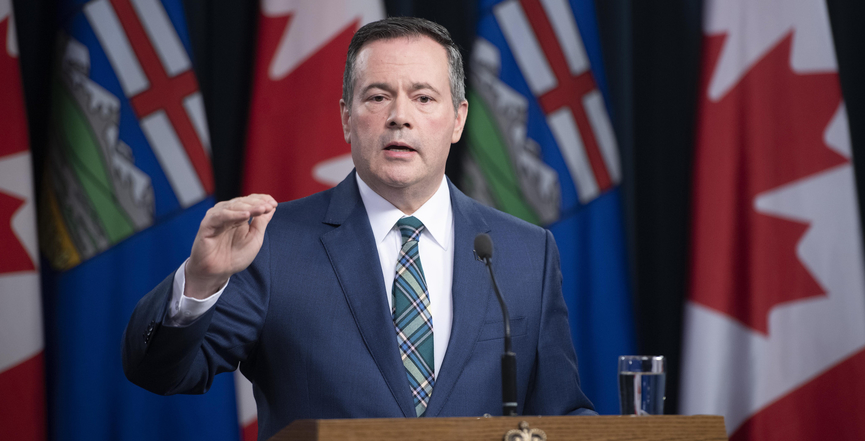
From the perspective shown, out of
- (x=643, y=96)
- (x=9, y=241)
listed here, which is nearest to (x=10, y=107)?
(x=9, y=241)

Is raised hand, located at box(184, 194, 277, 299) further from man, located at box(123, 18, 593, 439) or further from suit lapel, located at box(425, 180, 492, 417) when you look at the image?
suit lapel, located at box(425, 180, 492, 417)

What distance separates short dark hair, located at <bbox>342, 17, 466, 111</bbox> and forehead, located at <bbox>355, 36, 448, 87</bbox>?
17mm

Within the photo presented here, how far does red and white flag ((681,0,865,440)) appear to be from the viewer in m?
2.81

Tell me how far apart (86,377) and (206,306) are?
1.43m

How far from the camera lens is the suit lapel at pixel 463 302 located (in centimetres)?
159

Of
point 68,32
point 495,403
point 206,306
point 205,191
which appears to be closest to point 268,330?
point 206,306

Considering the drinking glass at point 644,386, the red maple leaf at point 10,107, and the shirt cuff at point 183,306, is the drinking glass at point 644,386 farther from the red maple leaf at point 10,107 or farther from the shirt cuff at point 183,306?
the red maple leaf at point 10,107

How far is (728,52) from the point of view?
296 centimetres

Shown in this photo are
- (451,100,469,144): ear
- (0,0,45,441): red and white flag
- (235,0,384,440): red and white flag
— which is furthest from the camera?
(235,0,384,440): red and white flag

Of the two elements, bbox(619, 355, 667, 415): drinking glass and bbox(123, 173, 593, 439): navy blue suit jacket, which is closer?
bbox(619, 355, 667, 415): drinking glass

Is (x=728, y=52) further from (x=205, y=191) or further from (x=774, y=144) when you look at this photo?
(x=205, y=191)

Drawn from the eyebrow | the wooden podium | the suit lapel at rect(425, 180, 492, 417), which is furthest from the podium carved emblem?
the eyebrow

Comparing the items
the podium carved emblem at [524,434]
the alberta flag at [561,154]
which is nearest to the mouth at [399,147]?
the podium carved emblem at [524,434]

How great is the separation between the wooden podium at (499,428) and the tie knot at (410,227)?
0.65 meters
